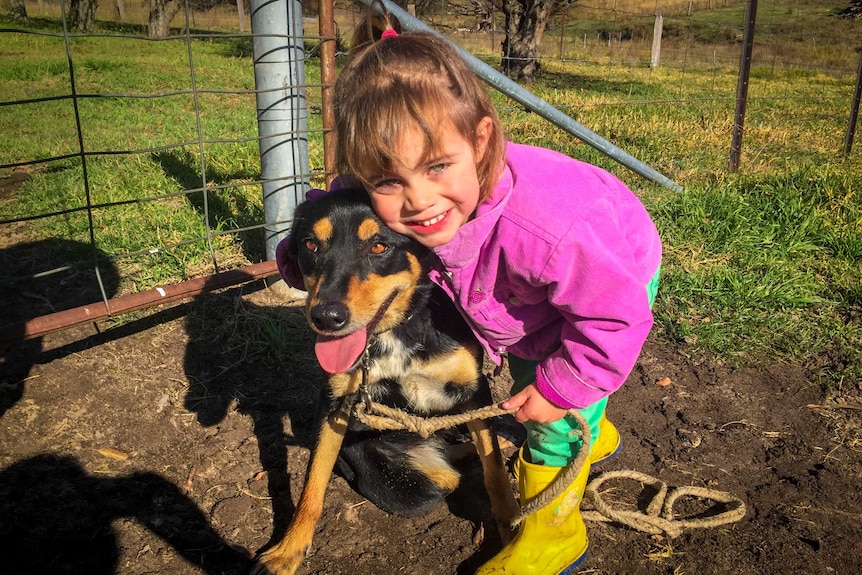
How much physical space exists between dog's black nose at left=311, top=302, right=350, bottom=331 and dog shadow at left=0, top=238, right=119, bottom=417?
1.83 metres

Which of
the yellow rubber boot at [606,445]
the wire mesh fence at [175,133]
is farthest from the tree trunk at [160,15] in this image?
the yellow rubber boot at [606,445]

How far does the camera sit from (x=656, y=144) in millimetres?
7281

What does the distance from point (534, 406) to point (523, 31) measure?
13916mm

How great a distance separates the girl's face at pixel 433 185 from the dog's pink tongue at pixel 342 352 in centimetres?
46

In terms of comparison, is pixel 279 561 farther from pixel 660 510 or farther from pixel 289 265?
pixel 660 510

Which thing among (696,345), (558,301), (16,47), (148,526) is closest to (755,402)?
(696,345)

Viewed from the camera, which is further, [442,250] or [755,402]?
[755,402]

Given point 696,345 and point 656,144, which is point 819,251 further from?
point 656,144

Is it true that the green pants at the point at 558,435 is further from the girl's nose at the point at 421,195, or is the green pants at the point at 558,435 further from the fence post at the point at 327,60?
the fence post at the point at 327,60

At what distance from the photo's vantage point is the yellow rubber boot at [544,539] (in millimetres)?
2416

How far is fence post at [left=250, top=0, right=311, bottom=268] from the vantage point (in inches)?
146

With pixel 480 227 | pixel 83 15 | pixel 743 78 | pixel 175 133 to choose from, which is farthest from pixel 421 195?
pixel 83 15

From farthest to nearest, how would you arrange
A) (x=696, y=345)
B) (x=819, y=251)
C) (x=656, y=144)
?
1. (x=656, y=144)
2. (x=819, y=251)
3. (x=696, y=345)

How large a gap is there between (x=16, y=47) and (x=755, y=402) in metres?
17.2
